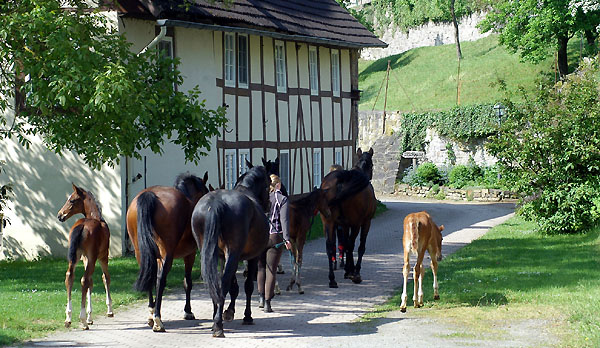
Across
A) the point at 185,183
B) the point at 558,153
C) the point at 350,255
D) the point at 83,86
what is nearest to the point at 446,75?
the point at 558,153

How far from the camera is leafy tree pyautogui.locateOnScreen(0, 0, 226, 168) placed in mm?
12828

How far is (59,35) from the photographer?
517 inches

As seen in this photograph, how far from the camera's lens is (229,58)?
23531 mm

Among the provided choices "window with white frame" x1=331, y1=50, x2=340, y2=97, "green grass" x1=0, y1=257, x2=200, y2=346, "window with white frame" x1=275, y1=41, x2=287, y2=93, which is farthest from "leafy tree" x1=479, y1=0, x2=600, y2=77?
"green grass" x1=0, y1=257, x2=200, y2=346

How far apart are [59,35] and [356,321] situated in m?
6.48

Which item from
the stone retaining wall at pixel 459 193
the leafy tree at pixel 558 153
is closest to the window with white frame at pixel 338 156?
the stone retaining wall at pixel 459 193

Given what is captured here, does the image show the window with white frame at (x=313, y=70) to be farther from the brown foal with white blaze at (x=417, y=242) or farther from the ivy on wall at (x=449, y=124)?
the brown foal with white blaze at (x=417, y=242)

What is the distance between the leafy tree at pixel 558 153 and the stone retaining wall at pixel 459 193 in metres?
13.9

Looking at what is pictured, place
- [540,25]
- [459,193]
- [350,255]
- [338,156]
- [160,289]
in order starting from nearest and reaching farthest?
[160,289], [350,255], [338,156], [459,193], [540,25]

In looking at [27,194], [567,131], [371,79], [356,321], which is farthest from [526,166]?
[371,79]

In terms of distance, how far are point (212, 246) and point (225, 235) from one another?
1.00ft

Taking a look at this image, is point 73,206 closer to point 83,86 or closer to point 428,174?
point 83,86

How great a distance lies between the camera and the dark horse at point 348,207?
14781 millimetres

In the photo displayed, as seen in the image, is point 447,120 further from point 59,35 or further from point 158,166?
point 59,35
